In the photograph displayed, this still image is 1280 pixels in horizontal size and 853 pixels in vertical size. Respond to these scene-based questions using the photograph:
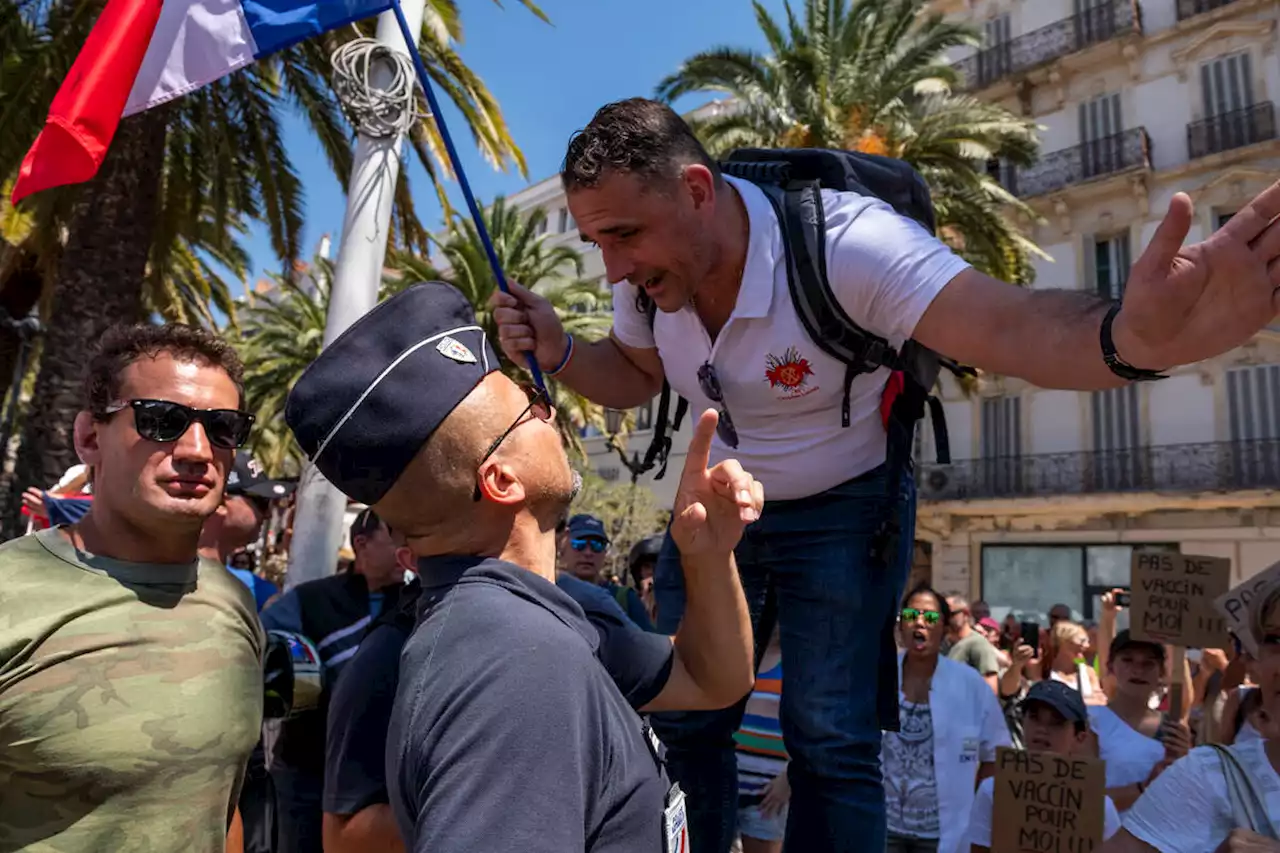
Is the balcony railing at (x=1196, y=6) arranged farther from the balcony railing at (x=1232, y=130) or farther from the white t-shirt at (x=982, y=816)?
the white t-shirt at (x=982, y=816)

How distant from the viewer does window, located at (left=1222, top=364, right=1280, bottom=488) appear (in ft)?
73.2

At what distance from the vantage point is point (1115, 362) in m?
1.75

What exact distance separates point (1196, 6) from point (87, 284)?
2513 centimetres

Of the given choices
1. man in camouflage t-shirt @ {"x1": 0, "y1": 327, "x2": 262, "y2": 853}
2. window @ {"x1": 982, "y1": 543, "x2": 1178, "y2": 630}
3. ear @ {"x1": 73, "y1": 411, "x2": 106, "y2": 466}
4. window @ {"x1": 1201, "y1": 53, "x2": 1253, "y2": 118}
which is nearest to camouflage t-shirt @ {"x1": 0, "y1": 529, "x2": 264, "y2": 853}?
man in camouflage t-shirt @ {"x1": 0, "y1": 327, "x2": 262, "y2": 853}

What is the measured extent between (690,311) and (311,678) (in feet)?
4.99

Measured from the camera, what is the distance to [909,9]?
1620 centimetres

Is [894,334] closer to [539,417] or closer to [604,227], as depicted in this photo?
[604,227]

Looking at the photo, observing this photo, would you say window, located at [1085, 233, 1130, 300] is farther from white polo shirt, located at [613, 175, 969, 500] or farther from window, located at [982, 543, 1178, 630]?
white polo shirt, located at [613, 175, 969, 500]

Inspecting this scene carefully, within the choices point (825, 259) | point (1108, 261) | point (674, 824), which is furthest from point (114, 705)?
point (1108, 261)

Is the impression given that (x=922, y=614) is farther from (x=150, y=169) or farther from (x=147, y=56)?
(x=150, y=169)

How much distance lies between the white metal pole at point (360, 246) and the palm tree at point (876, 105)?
10.3 meters

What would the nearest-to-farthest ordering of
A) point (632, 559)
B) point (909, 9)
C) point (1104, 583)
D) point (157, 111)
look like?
point (632, 559) < point (157, 111) < point (909, 9) < point (1104, 583)

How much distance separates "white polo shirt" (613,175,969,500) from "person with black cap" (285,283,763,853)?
628mm

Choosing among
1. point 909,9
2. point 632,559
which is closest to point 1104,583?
point 909,9
